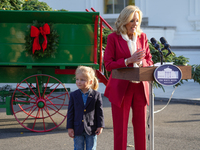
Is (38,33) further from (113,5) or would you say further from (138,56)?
(113,5)

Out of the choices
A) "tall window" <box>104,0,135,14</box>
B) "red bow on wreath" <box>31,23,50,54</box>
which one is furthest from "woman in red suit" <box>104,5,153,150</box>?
"tall window" <box>104,0,135,14</box>

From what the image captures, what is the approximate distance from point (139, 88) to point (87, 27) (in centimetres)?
261

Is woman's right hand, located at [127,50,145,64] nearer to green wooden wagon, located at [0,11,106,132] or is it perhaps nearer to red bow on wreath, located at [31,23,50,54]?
green wooden wagon, located at [0,11,106,132]

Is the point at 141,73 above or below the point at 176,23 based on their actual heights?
below

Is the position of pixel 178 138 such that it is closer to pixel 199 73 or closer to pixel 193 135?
pixel 193 135

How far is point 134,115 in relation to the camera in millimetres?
3182

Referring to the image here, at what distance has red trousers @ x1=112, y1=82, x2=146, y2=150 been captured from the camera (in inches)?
123

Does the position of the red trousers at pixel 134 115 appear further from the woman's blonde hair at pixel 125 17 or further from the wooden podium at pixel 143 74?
the woman's blonde hair at pixel 125 17

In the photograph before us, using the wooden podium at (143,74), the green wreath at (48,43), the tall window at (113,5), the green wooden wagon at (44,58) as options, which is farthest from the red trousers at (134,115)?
the tall window at (113,5)

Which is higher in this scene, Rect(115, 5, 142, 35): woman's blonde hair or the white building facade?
the white building facade

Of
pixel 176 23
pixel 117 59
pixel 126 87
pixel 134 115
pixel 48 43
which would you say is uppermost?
pixel 176 23

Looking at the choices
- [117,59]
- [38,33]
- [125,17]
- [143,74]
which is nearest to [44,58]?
[38,33]

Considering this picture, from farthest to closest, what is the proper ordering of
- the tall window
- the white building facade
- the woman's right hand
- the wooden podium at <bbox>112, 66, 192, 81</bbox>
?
the tall window, the white building facade, the woman's right hand, the wooden podium at <bbox>112, 66, 192, 81</bbox>

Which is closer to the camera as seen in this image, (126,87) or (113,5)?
(126,87)
